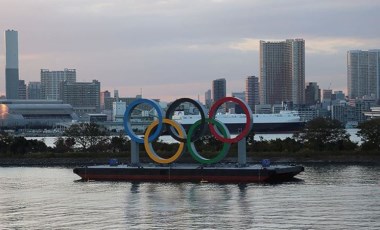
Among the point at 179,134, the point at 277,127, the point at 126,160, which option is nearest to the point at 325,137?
the point at 126,160

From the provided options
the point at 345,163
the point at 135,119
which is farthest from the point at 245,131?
the point at 135,119

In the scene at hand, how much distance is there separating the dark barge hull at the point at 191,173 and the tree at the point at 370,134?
21.3 metres

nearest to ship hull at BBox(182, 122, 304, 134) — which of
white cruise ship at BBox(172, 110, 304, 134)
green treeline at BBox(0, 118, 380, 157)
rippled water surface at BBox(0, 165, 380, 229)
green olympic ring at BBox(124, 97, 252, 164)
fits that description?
white cruise ship at BBox(172, 110, 304, 134)

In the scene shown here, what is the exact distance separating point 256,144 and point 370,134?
938cm

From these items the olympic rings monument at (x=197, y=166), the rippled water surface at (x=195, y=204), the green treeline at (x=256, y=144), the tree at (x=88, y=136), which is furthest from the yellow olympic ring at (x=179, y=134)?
the tree at (x=88, y=136)

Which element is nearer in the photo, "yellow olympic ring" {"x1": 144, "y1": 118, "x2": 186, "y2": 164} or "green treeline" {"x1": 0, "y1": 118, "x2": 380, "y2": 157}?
"yellow olympic ring" {"x1": 144, "y1": 118, "x2": 186, "y2": 164}

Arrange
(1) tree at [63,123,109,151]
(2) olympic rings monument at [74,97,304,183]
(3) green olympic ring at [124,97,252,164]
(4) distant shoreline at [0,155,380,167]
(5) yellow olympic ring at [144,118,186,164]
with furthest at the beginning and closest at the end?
(1) tree at [63,123,109,151], (4) distant shoreline at [0,155,380,167], (5) yellow olympic ring at [144,118,186,164], (3) green olympic ring at [124,97,252,164], (2) olympic rings monument at [74,97,304,183]

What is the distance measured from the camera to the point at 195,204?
36.3 meters

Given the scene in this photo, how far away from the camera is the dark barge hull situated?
4781 centimetres

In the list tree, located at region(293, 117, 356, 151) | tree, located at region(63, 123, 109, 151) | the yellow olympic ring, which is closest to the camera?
the yellow olympic ring

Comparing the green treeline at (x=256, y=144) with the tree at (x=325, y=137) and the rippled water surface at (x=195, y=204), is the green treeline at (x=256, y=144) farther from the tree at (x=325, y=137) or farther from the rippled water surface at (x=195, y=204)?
the rippled water surface at (x=195, y=204)

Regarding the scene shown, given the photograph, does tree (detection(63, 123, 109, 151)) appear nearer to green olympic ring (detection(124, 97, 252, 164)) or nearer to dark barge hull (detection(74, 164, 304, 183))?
dark barge hull (detection(74, 164, 304, 183))

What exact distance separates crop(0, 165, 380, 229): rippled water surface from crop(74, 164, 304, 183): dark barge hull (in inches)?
64.3

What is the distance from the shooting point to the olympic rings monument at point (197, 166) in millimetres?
48281
